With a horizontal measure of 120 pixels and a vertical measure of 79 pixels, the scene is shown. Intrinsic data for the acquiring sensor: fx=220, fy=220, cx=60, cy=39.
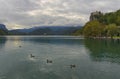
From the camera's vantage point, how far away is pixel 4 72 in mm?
42531

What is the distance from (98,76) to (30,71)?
44.4ft

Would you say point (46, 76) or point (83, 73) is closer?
point (46, 76)

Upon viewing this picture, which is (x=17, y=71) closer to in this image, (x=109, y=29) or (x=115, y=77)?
(x=115, y=77)

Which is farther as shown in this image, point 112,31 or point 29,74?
point 112,31

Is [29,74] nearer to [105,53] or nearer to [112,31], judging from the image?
[105,53]

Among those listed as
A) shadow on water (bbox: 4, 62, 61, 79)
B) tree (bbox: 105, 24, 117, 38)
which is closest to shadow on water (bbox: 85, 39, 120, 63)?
shadow on water (bbox: 4, 62, 61, 79)

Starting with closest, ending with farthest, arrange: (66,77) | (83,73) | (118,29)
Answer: (66,77), (83,73), (118,29)

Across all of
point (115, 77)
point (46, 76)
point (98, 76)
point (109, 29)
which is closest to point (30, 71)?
point (46, 76)

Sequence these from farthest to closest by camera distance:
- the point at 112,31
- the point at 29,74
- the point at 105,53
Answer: the point at 112,31 < the point at 105,53 < the point at 29,74

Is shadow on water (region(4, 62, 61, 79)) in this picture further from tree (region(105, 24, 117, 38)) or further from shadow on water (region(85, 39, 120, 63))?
tree (region(105, 24, 117, 38))

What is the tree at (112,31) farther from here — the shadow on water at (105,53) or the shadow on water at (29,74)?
the shadow on water at (29,74)

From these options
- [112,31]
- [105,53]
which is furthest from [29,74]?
[112,31]

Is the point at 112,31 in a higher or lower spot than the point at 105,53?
higher

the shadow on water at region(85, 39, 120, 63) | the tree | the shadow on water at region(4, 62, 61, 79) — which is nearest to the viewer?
the shadow on water at region(4, 62, 61, 79)
